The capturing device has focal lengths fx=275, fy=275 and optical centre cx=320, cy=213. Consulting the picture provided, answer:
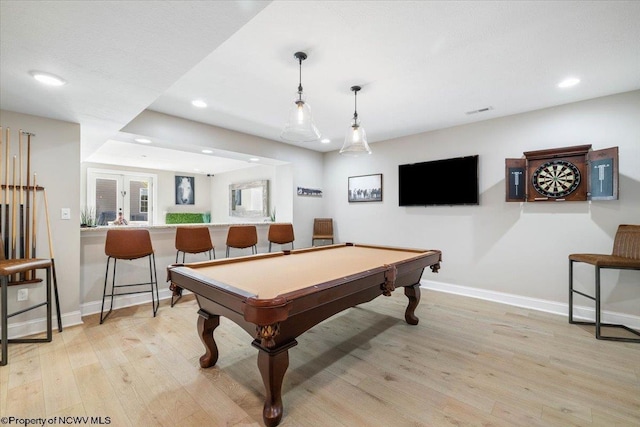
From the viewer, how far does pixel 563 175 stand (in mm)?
3266

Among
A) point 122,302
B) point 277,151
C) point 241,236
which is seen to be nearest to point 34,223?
point 122,302

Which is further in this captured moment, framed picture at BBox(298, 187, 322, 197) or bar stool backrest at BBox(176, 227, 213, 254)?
framed picture at BBox(298, 187, 322, 197)

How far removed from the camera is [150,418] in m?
1.62

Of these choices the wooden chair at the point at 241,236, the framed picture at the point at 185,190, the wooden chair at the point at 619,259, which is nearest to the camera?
the wooden chair at the point at 619,259

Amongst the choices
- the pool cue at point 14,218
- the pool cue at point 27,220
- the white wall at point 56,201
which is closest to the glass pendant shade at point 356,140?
the white wall at point 56,201

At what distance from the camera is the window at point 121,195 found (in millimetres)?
6898

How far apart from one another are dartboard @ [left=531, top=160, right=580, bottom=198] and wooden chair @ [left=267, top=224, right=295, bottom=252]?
A: 351 cm

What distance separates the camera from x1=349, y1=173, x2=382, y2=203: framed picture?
Answer: 5035mm

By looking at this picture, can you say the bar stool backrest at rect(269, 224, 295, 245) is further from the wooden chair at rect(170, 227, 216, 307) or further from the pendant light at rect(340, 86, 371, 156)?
the pendant light at rect(340, 86, 371, 156)

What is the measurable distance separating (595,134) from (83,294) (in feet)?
20.5

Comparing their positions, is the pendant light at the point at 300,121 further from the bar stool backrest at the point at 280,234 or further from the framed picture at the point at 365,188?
the framed picture at the point at 365,188

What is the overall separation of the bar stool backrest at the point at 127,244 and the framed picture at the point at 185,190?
5.46 m

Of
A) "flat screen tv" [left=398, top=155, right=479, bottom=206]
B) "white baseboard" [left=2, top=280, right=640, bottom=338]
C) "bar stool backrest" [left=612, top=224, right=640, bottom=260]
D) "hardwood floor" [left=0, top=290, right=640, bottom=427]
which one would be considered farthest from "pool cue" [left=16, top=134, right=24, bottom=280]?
"bar stool backrest" [left=612, top=224, right=640, bottom=260]

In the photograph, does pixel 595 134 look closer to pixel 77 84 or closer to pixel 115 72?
pixel 115 72
